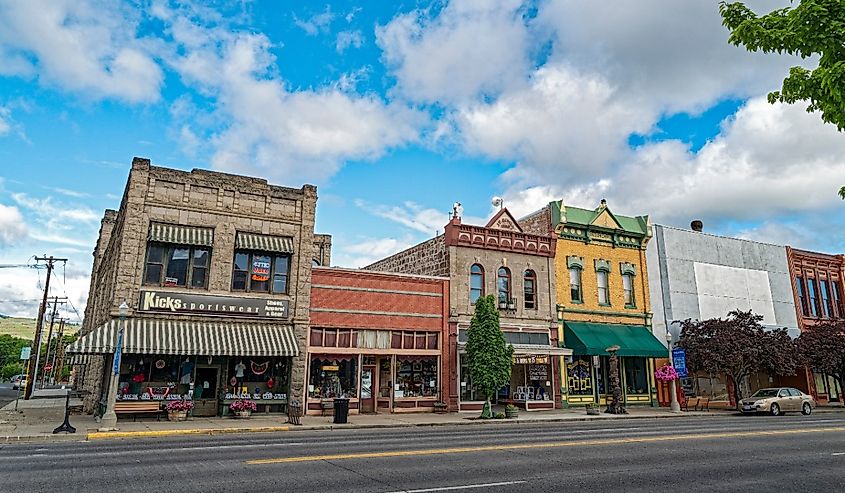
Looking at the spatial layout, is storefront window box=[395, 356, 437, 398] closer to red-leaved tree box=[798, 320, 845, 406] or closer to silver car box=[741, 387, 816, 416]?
silver car box=[741, 387, 816, 416]

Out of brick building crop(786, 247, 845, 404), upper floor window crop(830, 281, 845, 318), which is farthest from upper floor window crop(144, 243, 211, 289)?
upper floor window crop(830, 281, 845, 318)

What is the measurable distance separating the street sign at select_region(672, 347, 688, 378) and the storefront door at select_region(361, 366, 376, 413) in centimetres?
1592

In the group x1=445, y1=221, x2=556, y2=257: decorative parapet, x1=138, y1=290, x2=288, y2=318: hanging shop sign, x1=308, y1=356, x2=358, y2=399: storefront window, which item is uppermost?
x1=445, y1=221, x2=556, y2=257: decorative parapet

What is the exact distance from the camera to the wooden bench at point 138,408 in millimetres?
21438

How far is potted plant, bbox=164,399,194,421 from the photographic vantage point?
22000 mm

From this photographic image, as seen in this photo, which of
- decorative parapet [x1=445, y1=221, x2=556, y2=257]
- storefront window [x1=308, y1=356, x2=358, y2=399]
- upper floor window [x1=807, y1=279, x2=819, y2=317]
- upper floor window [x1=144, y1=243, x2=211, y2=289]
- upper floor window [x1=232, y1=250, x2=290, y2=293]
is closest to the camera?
upper floor window [x1=144, y1=243, x2=211, y2=289]

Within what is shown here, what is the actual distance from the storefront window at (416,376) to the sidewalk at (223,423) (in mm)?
1375

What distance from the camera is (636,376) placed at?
Answer: 3344 centimetres

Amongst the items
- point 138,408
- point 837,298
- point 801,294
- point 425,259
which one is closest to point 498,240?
point 425,259

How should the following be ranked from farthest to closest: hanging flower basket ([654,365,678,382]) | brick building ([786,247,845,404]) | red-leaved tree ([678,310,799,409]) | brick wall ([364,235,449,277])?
brick building ([786,247,845,404]) → red-leaved tree ([678,310,799,409]) → brick wall ([364,235,449,277]) → hanging flower basket ([654,365,678,382])

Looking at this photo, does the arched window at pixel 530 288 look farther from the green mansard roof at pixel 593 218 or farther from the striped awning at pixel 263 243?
the striped awning at pixel 263 243

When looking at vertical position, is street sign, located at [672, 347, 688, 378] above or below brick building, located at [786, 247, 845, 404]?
below

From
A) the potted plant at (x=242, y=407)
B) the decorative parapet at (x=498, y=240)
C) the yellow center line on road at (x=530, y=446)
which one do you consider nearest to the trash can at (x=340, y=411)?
the potted plant at (x=242, y=407)

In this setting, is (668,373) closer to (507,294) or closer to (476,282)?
(507,294)
